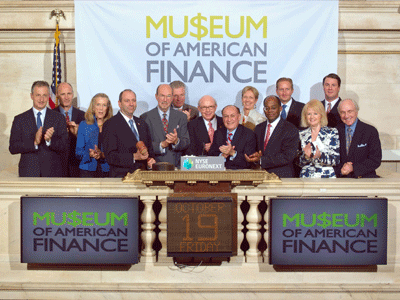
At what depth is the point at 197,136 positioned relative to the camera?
7.31m

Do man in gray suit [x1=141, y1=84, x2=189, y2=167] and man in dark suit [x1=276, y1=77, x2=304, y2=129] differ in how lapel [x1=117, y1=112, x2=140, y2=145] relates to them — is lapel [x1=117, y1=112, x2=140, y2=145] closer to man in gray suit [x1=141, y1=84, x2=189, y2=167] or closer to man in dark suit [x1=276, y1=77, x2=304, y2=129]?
man in gray suit [x1=141, y1=84, x2=189, y2=167]

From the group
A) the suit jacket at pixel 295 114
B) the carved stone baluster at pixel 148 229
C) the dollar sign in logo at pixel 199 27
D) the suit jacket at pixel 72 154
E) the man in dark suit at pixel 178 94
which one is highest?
the dollar sign in logo at pixel 199 27

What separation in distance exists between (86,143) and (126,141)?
0.87 metres

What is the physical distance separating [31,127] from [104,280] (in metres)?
2.46

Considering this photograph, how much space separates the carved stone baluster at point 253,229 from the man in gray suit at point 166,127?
6.23ft

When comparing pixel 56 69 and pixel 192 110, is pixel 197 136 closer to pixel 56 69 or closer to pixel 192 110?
pixel 192 110

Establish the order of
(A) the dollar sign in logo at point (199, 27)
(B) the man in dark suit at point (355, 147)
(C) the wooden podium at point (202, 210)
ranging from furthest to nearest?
1. (A) the dollar sign in logo at point (199, 27)
2. (B) the man in dark suit at point (355, 147)
3. (C) the wooden podium at point (202, 210)

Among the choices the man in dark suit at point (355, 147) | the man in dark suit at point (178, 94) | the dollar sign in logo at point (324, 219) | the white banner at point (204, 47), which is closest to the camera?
the dollar sign in logo at point (324, 219)

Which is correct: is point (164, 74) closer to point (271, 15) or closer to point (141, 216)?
point (271, 15)

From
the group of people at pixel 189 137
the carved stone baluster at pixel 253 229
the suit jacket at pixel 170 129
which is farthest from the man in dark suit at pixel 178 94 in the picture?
the carved stone baluster at pixel 253 229

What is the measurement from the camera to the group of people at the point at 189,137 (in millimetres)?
6438

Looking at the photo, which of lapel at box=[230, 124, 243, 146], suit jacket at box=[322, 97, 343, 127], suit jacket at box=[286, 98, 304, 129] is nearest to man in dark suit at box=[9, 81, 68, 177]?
lapel at box=[230, 124, 243, 146]

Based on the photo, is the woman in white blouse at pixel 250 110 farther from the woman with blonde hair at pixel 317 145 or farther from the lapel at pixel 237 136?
the woman with blonde hair at pixel 317 145

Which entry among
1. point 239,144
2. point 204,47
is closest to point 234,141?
point 239,144
